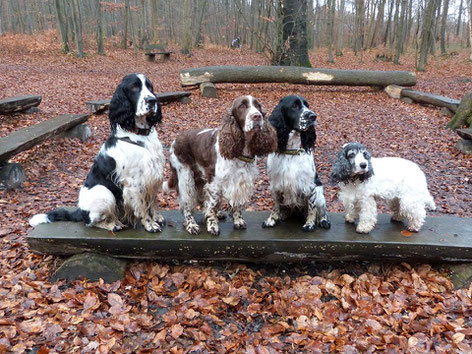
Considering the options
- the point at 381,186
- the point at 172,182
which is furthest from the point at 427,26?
the point at 172,182

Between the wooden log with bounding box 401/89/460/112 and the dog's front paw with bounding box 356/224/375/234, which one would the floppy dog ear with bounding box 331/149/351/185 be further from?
the wooden log with bounding box 401/89/460/112

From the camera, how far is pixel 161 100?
36.7ft

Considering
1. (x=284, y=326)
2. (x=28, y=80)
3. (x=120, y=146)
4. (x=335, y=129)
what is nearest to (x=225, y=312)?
(x=284, y=326)

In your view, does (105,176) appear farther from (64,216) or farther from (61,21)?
Result: (61,21)

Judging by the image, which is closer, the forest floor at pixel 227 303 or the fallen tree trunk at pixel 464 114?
the forest floor at pixel 227 303

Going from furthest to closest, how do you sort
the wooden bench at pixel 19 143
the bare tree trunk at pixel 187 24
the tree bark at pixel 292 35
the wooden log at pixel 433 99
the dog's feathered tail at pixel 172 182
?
the bare tree trunk at pixel 187 24 → the tree bark at pixel 292 35 → the wooden log at pixel 433 99 → the wooden bench at pixel 19 143 → the dog's feathered tail at pixel 172 182

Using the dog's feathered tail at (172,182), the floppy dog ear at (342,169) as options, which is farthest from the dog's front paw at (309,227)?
the dog's feathered tail at (172,182)

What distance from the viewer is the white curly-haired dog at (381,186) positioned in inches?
144

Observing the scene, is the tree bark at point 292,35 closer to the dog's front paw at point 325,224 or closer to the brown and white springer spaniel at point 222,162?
the brown and white springer spaniel at point 222,162

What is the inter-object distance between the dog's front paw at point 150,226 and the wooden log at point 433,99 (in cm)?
965

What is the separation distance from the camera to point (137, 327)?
3.21 m

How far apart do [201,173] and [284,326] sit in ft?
5.82

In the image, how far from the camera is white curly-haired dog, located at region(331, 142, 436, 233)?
365 centimetres

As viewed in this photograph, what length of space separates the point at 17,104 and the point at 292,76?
30.2ft
